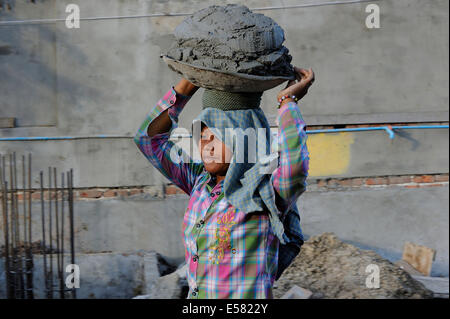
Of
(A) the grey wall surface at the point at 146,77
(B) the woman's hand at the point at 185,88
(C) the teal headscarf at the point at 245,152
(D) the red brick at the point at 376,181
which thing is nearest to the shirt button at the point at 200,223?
(C) the teal headscarf at the point at 245,152

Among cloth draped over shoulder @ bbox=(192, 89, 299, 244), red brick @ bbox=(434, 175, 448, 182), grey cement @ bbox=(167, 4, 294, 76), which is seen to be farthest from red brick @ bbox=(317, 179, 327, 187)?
grey cement @ bbox=(167, 4, 294, 76)

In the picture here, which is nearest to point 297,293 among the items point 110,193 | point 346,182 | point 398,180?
point 346,182

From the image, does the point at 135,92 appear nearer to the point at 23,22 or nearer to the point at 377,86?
the point at 23,22

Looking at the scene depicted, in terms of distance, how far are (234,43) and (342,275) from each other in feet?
11.9

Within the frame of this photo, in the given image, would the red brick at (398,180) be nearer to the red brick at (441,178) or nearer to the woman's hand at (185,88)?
the red brick at (441,178)

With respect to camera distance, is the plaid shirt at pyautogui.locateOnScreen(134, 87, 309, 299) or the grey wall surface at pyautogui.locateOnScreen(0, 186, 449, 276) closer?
the plaid shirt at pyautogui.locateOnScreen(134, 87, 309, 299)

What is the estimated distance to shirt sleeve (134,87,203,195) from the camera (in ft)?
8.34

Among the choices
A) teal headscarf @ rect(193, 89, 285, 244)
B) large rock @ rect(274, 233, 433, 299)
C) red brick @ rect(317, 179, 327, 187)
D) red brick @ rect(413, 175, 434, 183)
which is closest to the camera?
teal headscarf @ rect(193, 89, 285, 244)

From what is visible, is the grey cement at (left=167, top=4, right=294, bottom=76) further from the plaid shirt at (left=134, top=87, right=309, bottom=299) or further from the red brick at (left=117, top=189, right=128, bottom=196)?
the red brick at (left=117, top=189, right=128, bottom=196)

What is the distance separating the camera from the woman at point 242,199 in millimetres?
2197

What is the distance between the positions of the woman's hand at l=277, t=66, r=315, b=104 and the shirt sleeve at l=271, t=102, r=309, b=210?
0.19ft

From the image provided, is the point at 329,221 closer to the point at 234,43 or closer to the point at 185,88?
the point at 185,88

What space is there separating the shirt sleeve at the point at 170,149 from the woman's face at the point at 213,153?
0.21 meters

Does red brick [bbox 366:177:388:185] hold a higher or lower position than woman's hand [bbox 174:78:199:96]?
lower
